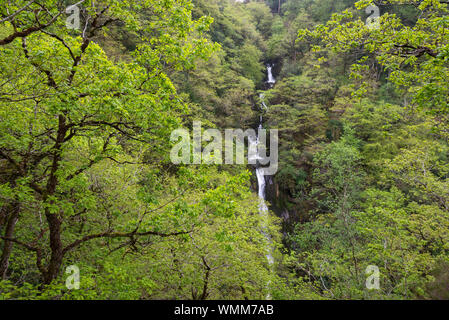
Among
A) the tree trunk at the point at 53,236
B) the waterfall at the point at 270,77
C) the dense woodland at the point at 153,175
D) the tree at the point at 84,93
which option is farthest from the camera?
the waterfall at the point at 270,77

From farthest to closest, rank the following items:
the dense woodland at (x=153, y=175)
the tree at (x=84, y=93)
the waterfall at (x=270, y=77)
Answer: the waterfall at (x=270, y=77), the dense woodland at (x=153, y=175), the tree at (x=84, y=93)

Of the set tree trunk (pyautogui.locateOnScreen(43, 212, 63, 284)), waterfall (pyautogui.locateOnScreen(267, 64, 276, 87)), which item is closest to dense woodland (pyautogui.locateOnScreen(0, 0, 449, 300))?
tree trunk (pyautogui.locateOnScreen(43, 212, 63, 284))

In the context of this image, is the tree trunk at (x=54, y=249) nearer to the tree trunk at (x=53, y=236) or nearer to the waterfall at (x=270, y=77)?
the tree trunk at (x=53, y=236)

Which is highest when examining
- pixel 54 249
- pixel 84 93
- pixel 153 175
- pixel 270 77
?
pixel 270 77

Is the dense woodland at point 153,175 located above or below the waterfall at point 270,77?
below

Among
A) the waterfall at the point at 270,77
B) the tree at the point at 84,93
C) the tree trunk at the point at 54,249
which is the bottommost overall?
the tree trunk at the point at 54,249

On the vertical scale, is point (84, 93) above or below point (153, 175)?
above

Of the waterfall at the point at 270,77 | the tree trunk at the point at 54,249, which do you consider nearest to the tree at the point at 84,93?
the tree trunk at the point at 54,249

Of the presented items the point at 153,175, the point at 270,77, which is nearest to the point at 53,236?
the point at 153,175

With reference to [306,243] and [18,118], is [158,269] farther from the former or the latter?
[306,243]

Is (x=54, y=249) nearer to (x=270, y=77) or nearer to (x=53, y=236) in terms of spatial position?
(x=53, y=236)

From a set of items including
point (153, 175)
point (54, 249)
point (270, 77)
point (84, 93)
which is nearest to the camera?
point (84, 93)

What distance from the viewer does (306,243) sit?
46.9ft

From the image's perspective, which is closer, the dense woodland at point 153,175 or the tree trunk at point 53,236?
the dense woodland at point 153,175
